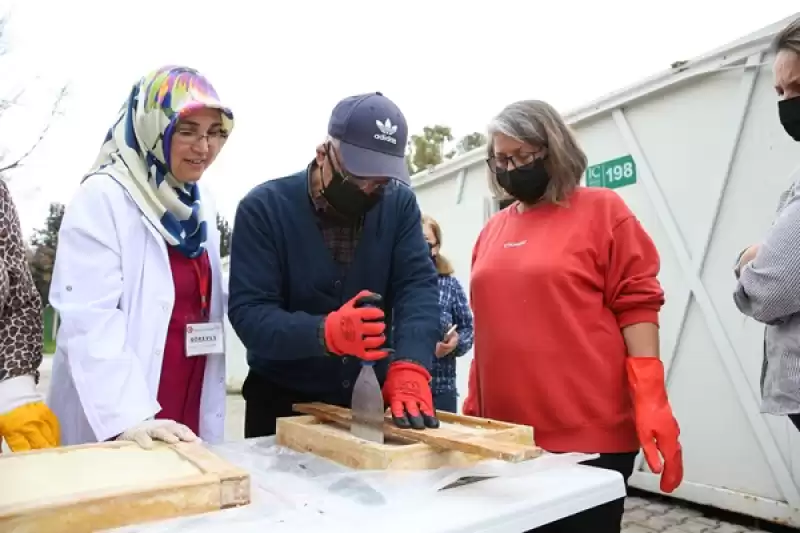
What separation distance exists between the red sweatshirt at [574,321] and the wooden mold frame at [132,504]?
1021 millimetres

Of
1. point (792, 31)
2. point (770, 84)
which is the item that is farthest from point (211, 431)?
point (770, 84)

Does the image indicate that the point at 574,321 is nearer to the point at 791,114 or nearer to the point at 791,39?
the point at 791,114

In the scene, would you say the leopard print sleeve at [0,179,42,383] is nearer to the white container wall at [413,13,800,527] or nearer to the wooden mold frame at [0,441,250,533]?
the wooden mold frame at [0,441,250,533]

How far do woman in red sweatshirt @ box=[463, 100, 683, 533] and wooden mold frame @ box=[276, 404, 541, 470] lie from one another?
341 millimetres

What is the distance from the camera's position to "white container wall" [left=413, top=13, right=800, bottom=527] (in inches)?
130

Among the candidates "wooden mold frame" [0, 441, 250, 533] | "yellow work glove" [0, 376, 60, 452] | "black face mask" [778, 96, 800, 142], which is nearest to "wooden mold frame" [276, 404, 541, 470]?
"wooden mold frame" [0, 441, 250, 533]

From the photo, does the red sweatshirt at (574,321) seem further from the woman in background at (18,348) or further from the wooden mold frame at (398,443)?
the woman in background at (18,348)

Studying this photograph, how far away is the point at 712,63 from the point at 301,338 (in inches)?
120

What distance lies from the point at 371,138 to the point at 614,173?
2.89 meters

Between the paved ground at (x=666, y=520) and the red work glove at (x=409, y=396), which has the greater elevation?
the red work glove at (x=409, y=396)

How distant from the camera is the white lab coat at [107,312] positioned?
1.52 m

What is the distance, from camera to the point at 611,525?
1.73 meters

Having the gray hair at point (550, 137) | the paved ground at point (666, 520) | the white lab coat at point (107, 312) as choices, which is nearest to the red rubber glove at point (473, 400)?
the gray hair at point (550, 137)

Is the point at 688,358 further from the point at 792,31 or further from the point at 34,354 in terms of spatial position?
the point at 34,354
